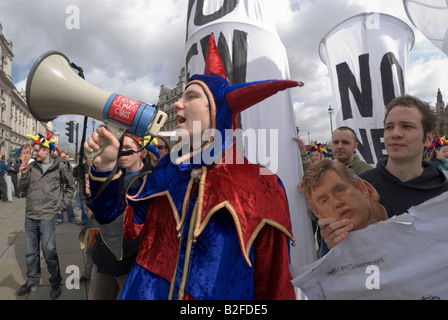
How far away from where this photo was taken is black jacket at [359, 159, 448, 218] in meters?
1.23

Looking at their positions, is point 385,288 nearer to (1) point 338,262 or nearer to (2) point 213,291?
(1) point 338,262

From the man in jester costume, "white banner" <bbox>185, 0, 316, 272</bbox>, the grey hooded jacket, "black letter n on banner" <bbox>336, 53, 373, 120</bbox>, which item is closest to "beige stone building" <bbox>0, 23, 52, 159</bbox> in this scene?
the grey hooded jacket

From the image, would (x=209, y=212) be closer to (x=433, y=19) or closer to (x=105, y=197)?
(x=105, y=197)

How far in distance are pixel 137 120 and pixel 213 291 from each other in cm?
88

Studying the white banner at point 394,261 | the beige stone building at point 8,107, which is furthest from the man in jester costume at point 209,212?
the beige stone building at point 8,107

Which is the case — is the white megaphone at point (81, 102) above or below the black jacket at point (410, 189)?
above

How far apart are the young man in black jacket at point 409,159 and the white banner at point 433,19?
321 millimetres

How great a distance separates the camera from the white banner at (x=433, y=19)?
3.16 feet

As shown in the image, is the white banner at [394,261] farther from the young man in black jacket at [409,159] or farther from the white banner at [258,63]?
the white banner at [258,63]

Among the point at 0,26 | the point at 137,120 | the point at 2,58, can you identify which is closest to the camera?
the point at 137,120

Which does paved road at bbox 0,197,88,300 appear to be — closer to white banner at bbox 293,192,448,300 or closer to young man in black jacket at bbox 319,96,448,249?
white banner at bbox 293,192,448,300

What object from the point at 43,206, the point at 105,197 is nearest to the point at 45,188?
the point at 43,206

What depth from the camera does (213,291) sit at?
1.11 metres
